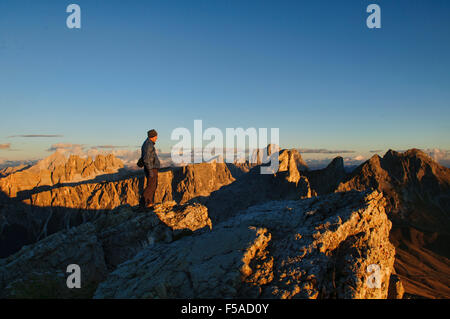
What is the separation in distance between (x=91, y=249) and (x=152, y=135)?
7.19 meters

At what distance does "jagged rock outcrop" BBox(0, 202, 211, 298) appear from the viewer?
11703mm

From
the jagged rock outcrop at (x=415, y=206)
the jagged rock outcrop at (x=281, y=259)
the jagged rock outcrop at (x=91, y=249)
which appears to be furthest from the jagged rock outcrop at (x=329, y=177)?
the jagged rock outcrop at (x=281, y=259)

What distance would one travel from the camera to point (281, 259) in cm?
829

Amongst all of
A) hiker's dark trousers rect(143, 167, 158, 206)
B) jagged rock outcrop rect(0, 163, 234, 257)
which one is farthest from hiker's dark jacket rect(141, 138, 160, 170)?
jagged rock outcrop rect(0, 163, 234, 257)

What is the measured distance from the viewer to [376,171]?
474 feet

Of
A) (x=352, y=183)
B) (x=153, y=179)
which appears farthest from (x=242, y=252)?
(x=352, y=183)

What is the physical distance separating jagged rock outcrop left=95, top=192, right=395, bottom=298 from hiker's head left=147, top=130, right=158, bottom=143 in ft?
20.7

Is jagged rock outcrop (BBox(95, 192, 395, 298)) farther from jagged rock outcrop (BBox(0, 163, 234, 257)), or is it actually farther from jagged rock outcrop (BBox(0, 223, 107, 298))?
jagged rock outcrop (BBox(0, 163, 234, 257))

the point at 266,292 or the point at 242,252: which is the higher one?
the point at 242,252

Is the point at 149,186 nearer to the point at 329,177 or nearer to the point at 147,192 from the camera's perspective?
the point at 147,192

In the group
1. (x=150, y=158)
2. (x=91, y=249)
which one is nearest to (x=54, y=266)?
(x=91, y=249)

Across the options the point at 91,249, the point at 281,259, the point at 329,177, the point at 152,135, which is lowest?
the point at 329,177

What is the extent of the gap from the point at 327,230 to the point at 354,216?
135cm
